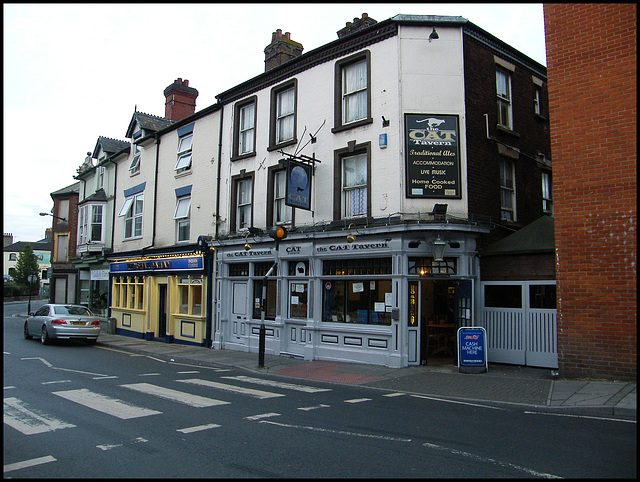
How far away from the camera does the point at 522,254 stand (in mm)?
12844

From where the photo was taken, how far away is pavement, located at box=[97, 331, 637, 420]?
8539 mm

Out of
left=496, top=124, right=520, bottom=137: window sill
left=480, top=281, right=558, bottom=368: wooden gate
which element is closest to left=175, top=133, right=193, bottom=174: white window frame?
left=496, top=124, right=520, bottom=137: window sill

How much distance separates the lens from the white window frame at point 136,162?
25.1 metres

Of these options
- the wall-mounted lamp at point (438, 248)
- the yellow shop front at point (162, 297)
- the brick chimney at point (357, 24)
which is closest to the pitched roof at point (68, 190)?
the yellow shop front at point (162, 297)

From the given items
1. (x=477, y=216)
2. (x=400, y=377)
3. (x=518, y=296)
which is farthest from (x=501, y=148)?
(x=400, y=377)

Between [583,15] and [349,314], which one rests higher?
[583,15]

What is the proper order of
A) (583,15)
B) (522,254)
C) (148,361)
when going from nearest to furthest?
(583,15), (522,254), (148,361)

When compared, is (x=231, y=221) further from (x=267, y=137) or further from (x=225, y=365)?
(x=225, y=365)

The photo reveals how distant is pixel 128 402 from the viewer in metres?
8.82

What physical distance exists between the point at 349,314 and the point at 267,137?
6929 millimetres

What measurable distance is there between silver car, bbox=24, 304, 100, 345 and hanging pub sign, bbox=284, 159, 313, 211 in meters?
10.1

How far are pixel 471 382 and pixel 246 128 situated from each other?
12.1 meters

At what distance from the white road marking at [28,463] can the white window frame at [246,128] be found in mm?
13591

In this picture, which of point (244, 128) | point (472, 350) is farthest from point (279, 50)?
point (472, 350)
